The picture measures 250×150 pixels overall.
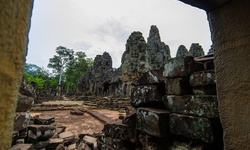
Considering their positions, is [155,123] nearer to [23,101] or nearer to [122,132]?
[122,132]

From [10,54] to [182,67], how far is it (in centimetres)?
178

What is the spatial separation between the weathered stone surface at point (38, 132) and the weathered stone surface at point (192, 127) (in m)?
2.89

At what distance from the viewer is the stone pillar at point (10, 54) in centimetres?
53

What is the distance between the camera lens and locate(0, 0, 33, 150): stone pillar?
53 cm

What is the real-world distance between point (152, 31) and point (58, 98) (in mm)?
19696

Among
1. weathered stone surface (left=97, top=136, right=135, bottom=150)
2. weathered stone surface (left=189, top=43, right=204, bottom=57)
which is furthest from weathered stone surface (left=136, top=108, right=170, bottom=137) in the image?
weathered stone surface (left=189, top=43, right=204, bottom=57)

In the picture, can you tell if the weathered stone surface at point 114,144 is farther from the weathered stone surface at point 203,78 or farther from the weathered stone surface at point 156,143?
the weathered stone surface at point 203,78

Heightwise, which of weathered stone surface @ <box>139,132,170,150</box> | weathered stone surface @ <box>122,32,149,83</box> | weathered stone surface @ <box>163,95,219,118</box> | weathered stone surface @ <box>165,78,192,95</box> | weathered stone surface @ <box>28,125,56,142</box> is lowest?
weathered stone surface @ <box>28,125,56,142</box>

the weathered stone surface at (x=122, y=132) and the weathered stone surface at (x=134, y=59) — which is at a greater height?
the weathered stone surface at (x=134, y=59)

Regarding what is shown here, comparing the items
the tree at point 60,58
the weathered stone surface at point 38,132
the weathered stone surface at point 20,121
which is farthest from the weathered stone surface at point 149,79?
the tree at point 60,58

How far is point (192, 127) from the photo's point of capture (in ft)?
5.64

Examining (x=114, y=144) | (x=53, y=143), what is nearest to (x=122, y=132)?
(x=114, y=144)

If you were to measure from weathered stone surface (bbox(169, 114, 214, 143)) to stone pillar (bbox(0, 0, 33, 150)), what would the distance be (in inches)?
64.3

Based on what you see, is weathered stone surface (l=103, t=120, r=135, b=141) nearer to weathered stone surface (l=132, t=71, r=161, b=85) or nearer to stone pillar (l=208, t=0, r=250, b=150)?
weathered stone surface (l=132, t=71, r=161, b=85)
